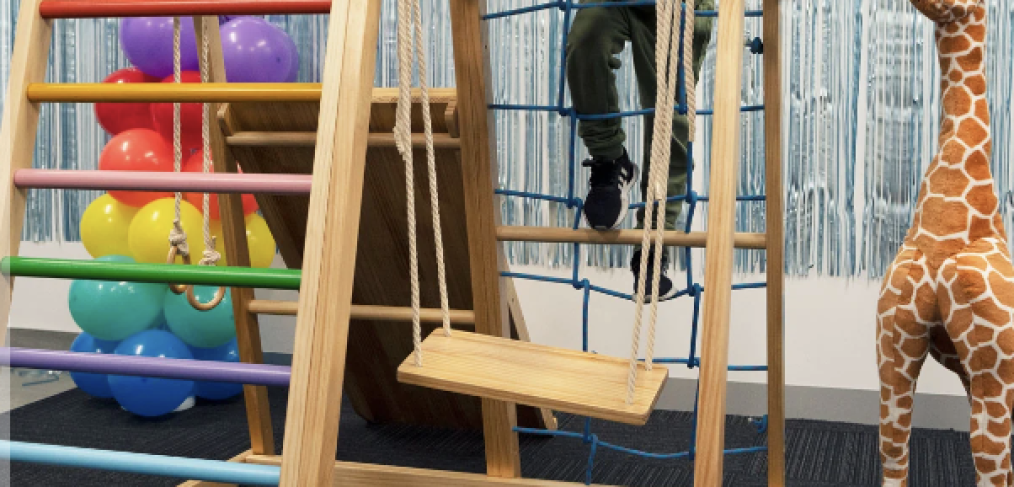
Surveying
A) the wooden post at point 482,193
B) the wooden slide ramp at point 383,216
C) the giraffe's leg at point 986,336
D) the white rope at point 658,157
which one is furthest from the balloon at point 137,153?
the giraffe's leg at point 986,336

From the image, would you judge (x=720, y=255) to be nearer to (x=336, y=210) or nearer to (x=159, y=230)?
(x=336, y=210)

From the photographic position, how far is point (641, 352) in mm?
2990

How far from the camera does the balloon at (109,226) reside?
287 cm

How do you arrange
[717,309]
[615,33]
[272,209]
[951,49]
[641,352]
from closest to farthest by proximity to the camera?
[717,309], [951,49], [615,33], [272,209], [641,352]

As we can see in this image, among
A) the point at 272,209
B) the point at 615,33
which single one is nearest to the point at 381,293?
the point at 272,209

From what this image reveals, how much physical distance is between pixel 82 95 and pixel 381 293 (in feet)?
3.63

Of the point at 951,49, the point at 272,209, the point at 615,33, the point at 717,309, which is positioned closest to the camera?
the point at 717,309

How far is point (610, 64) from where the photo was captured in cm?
190

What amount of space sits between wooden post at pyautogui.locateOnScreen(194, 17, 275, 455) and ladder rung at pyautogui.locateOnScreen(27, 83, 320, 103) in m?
0.63

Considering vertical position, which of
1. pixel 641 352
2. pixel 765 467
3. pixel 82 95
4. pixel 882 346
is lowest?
pixel 765 467

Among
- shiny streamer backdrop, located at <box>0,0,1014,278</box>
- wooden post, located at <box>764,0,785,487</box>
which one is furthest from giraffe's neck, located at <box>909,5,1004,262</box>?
shiny streamer backdrop, located at <box>0,0,1014,278</box>

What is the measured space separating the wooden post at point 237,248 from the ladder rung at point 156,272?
0.75 meters

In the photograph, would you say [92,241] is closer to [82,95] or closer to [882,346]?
[82,95]

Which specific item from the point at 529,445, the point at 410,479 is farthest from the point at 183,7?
the point at 529,445
